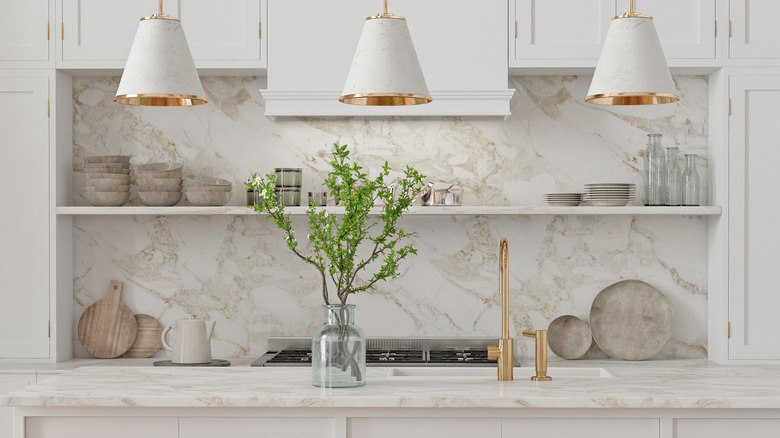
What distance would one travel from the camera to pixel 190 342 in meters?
3.19

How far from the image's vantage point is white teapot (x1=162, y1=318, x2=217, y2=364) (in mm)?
3180

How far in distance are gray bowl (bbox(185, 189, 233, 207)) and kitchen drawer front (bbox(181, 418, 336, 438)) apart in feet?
4.25

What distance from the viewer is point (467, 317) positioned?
3537mm

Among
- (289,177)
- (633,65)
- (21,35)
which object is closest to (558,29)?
(633,65)

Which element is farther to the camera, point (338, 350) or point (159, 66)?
point (338, 350)

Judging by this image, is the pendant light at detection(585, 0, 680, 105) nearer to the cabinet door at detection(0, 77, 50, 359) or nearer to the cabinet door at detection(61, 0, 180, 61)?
the cabinet door at detection(61, 0, 180, 61)

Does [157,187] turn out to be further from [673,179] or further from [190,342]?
[673,179]

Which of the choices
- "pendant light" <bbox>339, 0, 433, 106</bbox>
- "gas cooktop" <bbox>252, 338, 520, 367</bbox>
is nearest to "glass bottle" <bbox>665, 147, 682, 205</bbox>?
"gas cooktop" <bbox>252, 338, 520, 367</bbox>

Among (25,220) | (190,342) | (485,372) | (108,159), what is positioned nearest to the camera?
(485,372)

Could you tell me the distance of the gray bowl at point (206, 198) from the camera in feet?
11.0

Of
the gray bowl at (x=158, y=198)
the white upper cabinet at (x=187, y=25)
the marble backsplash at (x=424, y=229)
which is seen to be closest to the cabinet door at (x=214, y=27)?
the white upper cabinet at (x=187, y=25)

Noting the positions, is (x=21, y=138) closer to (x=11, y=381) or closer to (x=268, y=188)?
(x=11, y=381)

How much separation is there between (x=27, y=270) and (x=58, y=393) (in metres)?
1.28

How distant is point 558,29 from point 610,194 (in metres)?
0.71
